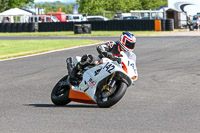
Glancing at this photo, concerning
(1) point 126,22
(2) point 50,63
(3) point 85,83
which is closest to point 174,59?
(2) point 50,63

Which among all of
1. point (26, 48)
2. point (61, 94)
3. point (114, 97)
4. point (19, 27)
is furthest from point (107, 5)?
point (114, 97)

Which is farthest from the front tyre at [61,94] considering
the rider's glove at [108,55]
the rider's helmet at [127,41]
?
the rider's helmet at [127,41]

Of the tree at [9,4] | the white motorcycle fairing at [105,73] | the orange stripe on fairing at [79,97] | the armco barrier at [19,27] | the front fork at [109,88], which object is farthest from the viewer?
the tree at [9,4]

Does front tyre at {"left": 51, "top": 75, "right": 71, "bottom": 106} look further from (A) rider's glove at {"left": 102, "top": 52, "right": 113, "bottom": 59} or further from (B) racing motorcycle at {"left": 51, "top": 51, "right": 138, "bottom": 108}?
(A) rider's glove at {"left": 102, "top": 52, "right": 113, "bottom": 59}

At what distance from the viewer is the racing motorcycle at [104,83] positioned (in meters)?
7.47

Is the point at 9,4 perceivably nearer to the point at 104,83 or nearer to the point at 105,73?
the point at 104,83

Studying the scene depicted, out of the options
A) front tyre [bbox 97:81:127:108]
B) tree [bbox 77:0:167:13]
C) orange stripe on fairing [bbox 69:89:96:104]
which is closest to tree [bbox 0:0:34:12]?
tree [bbox 77:0:167:13]

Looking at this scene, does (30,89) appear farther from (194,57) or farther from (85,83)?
(194,57)

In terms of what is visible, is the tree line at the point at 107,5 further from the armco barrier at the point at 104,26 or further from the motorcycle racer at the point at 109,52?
the motorcycle racer at the point at 109,52

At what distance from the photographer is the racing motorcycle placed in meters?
7.47

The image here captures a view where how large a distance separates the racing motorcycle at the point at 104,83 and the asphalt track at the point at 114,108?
174 mm

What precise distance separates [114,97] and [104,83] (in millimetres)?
372

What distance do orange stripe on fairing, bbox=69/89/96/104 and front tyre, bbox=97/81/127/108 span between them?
0.22 meters

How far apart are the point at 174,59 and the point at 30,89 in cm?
814
